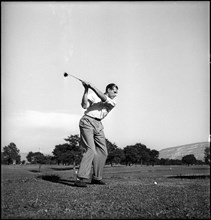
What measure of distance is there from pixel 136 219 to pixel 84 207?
69 cm

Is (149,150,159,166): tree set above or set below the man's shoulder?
below

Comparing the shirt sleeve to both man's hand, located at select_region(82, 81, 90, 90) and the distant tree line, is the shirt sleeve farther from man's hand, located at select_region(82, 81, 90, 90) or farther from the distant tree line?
the distant tree line

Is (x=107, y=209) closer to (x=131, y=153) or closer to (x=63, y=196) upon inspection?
(x=63, y=196)

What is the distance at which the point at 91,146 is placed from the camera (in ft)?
16.5

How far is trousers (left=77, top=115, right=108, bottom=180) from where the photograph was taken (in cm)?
482

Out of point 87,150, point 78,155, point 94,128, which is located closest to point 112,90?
point 94,128

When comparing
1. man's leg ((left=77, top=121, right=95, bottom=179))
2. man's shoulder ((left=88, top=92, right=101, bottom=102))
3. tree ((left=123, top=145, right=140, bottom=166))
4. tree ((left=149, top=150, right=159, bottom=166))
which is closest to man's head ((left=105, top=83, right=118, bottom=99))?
man's shoulder ((left=88, top=92, right=101, bottom=102))

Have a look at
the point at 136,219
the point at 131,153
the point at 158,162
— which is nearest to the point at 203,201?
the point at 136,219

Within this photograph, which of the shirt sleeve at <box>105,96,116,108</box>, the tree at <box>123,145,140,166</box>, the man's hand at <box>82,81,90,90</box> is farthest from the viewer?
the tree at <box>123,145,140,166</box>

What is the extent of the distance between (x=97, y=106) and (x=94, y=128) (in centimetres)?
50

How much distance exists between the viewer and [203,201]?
355 centimetres

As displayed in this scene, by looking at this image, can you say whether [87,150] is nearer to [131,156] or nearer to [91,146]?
[91,146]

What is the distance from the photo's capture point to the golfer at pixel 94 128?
4.97 meters

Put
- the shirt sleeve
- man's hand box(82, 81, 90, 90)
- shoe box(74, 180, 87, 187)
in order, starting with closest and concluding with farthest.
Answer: shoe box(74, 180, 87, 187) < man's hand box(82, 81, 90, 90) < the shirt sleeve
